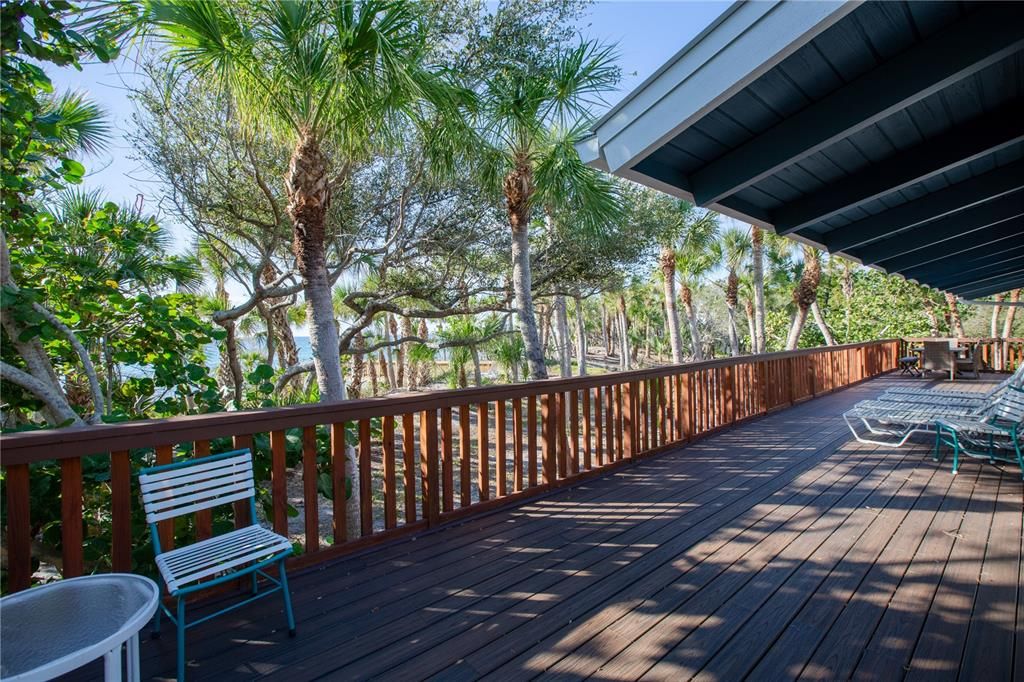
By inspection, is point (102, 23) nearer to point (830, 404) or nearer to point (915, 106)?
point (915, 106)

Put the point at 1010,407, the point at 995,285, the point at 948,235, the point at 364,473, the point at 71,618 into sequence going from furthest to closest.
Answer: the point at 995,285 < the point at 948,235 < the point at 1010,407 < the point at 364,473 < the point at 71,618

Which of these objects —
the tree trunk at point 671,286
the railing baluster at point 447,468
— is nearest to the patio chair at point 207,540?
the railing baluster at point 447,468

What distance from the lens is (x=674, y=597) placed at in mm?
2127

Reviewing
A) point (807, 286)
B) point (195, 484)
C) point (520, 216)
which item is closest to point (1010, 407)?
point (520, 216)

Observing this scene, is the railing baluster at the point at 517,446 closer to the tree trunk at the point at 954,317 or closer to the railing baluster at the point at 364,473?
the railing baluster at the point at 364,473

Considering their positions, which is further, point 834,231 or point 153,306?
point 834,231

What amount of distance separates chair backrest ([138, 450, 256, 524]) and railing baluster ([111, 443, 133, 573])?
0.07 meters

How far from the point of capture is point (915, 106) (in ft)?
9.91

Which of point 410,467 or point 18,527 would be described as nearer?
point 18,527

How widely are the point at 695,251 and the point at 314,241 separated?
1349cm

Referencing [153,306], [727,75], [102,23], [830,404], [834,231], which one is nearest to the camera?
[727,75]

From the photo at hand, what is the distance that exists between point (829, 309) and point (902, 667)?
22814 millimetres

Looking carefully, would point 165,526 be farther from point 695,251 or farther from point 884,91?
point 695,251

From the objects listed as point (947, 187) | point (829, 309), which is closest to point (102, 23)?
point (947, 187)
